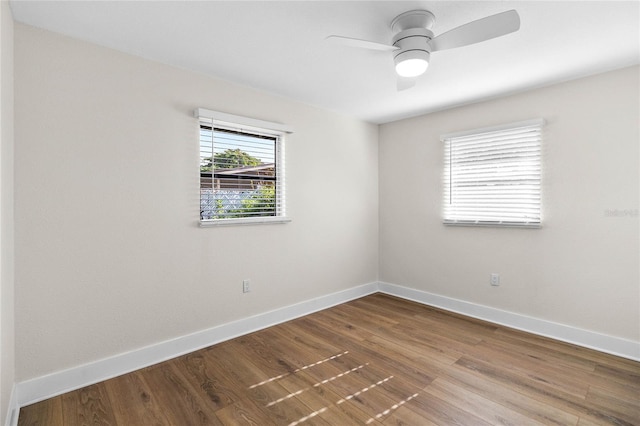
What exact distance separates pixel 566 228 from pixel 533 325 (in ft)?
3.21

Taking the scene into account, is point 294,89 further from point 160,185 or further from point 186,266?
point 186,266

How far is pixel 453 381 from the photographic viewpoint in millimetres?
2236

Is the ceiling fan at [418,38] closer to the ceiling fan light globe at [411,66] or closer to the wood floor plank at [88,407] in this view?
the ceiling fan light globe at [411,66]

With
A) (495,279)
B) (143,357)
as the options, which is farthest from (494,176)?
(143,357)

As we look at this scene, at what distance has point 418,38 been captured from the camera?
1938 mm

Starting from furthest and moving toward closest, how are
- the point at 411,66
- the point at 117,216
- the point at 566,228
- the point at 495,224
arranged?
1. the point at 495,224
2. the point at 566,228
3. the point at 117,216
4. the point at 411,66

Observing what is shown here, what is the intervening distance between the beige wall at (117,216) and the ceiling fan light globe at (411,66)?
4.98ft

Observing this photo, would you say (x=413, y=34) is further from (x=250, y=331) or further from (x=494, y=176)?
(x=250, y=331)

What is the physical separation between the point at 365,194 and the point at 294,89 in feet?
5.70

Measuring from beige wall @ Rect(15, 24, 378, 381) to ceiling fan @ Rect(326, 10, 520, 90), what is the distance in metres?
1.52

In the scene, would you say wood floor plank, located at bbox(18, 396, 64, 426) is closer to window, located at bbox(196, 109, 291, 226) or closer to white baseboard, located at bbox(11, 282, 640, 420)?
white baseboard, located at bbox(11, 282, 640, 420)

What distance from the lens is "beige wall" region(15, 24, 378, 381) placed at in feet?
6.61

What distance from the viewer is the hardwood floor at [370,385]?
6.14ft

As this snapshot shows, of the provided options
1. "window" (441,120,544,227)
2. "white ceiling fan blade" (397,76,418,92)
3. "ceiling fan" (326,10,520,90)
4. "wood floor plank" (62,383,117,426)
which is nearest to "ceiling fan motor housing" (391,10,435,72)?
"ceiling fan" (326,10,520,90)
